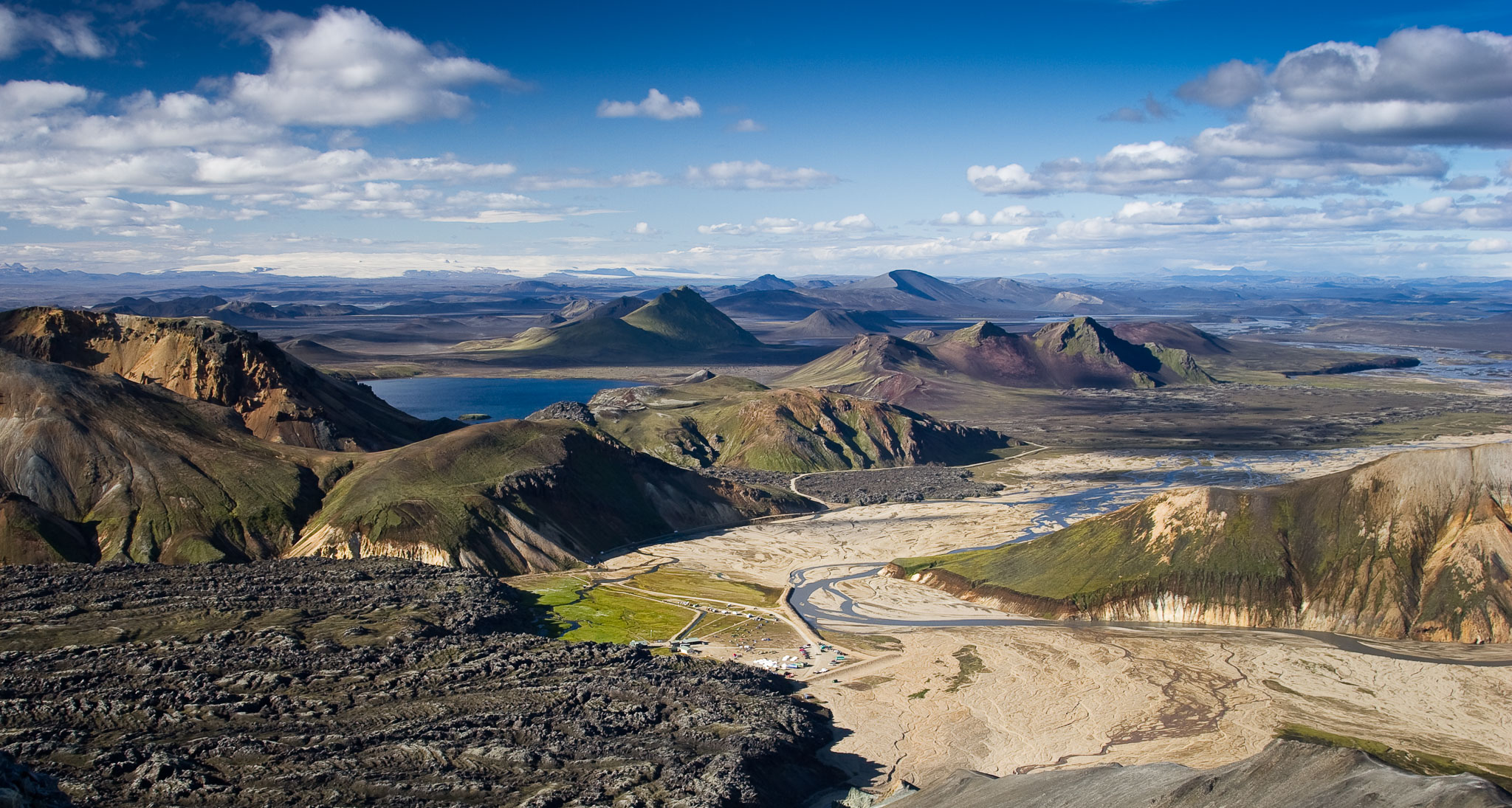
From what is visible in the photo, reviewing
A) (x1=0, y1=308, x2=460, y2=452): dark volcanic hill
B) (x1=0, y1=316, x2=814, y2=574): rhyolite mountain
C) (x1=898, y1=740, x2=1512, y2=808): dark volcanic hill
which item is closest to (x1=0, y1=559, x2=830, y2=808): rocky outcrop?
(x1=898, y1=740, x2=1512, y2=808): dark volcanic hill

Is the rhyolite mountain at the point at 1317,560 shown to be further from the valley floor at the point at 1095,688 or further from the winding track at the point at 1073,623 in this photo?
the valley floor at the point at 1095,688

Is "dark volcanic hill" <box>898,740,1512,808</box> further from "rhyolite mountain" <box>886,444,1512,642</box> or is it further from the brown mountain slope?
the brown mountain slope

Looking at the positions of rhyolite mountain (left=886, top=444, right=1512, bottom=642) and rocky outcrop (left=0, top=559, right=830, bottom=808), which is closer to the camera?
rocky outcrop (left=0, top=559, right=830, bottom=808)

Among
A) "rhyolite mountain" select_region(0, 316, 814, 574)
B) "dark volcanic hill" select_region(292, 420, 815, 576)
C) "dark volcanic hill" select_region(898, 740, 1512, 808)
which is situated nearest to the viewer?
"dark volcanic hill" select_region(898, 740, 1512, 808)

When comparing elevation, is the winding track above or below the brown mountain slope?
below

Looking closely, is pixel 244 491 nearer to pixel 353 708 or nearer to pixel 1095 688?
pixel 353 708

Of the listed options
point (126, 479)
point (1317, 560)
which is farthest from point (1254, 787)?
point (126, 479)

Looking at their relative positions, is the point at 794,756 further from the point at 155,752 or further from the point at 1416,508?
the point at 1416,508

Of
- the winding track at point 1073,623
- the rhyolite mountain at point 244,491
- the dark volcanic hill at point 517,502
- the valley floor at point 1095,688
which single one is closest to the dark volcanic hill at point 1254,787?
the valley floor at point 1095,688
